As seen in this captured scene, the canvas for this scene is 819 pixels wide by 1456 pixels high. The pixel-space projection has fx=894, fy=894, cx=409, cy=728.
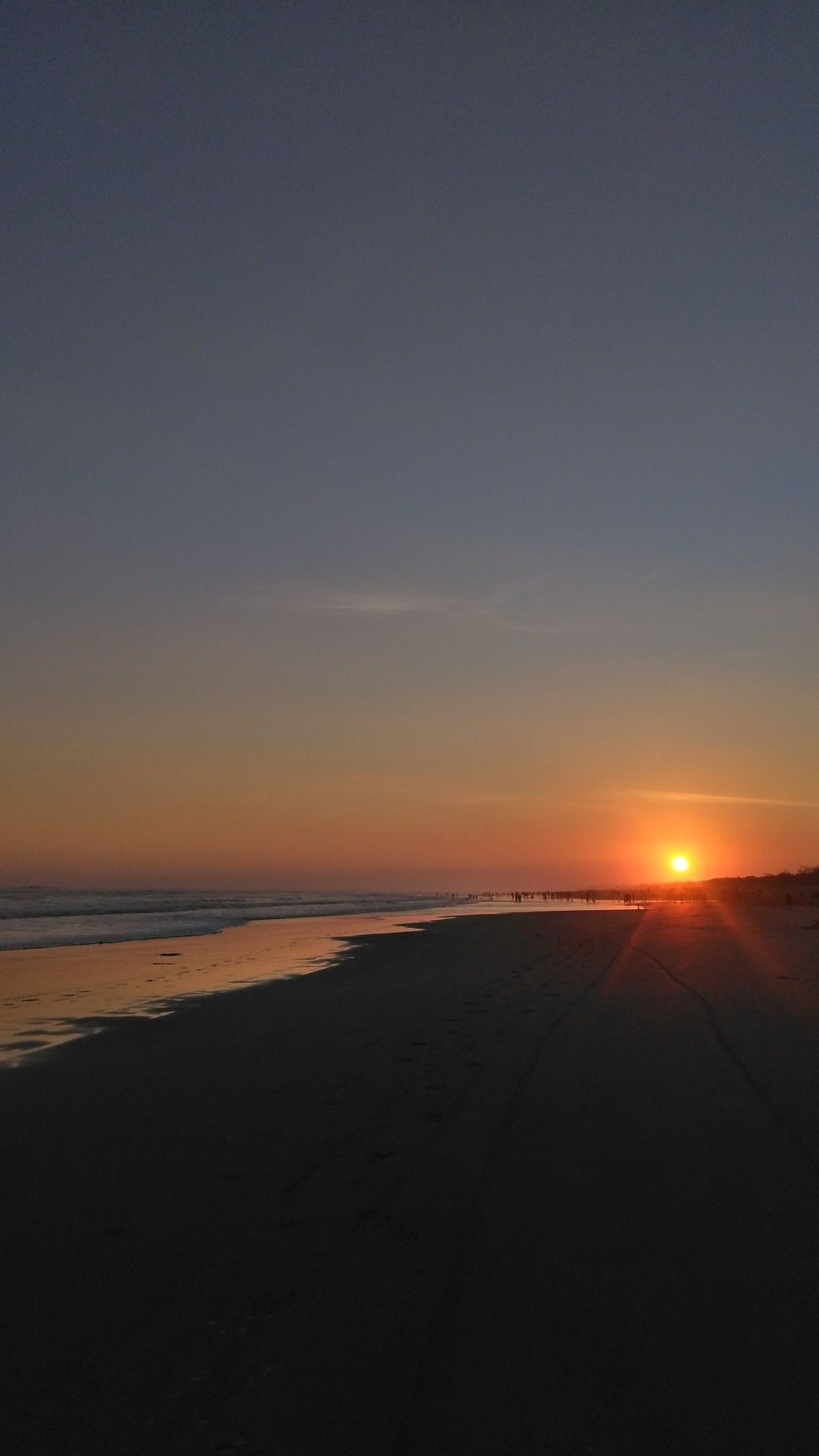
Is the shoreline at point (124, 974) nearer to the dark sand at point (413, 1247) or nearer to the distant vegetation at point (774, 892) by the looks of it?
the dark sand at point (413, 1247)

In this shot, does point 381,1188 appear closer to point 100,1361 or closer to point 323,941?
point 100,1361

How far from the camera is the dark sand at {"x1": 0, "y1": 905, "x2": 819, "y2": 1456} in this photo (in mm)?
3506

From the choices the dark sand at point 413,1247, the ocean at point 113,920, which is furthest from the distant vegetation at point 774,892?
the dark sand at point 413,1247

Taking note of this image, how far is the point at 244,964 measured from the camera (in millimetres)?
21469

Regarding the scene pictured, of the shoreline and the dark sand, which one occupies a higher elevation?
the dark sand

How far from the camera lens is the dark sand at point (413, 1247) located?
3.51m

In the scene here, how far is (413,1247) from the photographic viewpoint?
4.99 metres

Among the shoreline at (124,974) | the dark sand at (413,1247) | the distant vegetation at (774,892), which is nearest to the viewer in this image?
the dark sand at (413,1247)

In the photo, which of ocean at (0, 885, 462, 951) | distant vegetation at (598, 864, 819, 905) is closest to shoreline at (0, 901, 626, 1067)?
ocean at (0, 885, 462, 951)

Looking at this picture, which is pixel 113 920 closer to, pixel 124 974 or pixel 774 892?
pixel 124 974

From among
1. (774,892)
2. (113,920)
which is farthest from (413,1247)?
(774,892)

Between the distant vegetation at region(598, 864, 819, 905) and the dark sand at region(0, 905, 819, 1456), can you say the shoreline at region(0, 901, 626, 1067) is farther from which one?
the distant vegetation at region(598, 864, 819, 905)

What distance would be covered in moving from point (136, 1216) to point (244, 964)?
16409mm

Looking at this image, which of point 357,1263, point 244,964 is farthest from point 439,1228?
point 244,964
